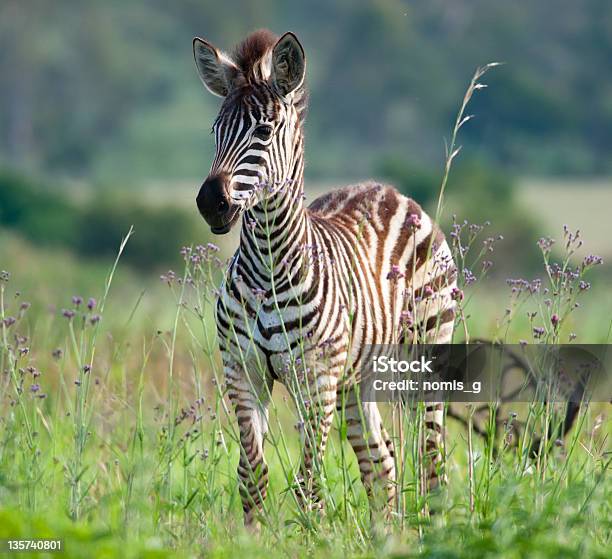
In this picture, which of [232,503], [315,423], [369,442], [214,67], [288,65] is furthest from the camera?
[369,442]

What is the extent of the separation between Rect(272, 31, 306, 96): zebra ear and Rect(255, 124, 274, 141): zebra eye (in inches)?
10.7

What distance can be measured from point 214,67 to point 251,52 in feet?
0.81

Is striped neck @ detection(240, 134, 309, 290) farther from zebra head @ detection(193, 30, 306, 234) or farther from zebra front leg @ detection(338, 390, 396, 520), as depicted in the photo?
zebra front leg @ detection(338, 390, 396, 520)

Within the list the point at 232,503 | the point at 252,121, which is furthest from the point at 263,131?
the point at 232,503

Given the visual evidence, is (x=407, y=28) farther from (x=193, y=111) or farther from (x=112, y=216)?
(x=112, y=216)

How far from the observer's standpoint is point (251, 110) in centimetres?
553

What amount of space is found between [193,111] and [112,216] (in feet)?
85.6

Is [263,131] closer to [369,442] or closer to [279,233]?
[279,233]

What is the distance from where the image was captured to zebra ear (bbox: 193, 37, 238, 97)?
5.72m

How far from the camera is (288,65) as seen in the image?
5.68 metres

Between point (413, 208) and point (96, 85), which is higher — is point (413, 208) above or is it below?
below

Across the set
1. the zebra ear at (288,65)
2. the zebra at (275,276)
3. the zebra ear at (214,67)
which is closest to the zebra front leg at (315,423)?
the zebra at (275,276)

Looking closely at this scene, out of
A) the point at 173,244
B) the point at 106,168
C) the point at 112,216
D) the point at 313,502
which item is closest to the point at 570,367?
the point at 313,502

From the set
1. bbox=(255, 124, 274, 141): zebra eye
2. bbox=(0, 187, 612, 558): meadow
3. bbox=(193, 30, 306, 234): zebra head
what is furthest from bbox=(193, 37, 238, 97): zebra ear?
bbox=(0, 187, 612, 558): meadow
